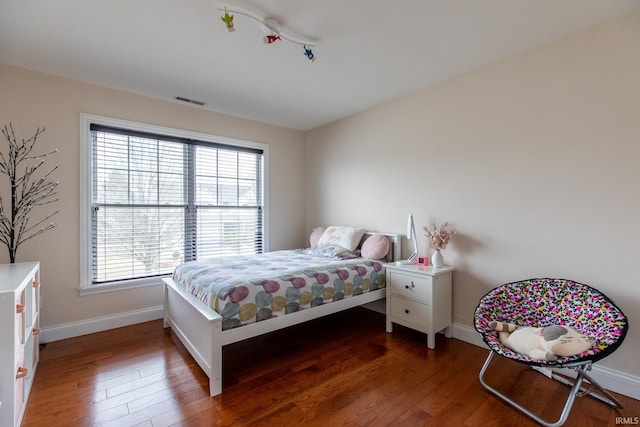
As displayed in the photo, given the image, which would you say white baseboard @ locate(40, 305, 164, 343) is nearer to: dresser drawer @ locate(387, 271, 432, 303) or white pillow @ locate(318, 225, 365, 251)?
white pillow @ locate(318, 225, 365, 251)

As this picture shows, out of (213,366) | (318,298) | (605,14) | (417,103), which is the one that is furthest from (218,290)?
(605,14)

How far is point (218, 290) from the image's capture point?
2.04 metres

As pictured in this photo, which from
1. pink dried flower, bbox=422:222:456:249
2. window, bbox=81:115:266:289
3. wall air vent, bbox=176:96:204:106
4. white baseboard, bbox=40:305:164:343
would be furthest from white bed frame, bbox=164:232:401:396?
wall air vent, bbox=176:96:204:106

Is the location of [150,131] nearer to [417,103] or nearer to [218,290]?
[218,290]

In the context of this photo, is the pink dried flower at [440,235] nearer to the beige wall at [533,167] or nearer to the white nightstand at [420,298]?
the beige wall at [533,167]

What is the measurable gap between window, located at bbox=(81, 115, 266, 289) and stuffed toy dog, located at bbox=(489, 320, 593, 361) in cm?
305

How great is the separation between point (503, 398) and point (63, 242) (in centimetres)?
370

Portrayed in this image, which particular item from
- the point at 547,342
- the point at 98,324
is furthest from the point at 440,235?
the point at 98,324

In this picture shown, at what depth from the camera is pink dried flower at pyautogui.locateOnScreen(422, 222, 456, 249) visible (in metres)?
2.70

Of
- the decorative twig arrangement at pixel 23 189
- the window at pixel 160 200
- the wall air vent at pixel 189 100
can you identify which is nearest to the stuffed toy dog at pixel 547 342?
the window at pixel 160 200

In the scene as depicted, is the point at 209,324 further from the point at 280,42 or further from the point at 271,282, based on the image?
the point at 280,42

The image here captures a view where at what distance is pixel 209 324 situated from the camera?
6.25 ft

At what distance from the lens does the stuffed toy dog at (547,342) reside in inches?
63.7

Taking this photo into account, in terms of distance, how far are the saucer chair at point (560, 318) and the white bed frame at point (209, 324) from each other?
1.12 m
